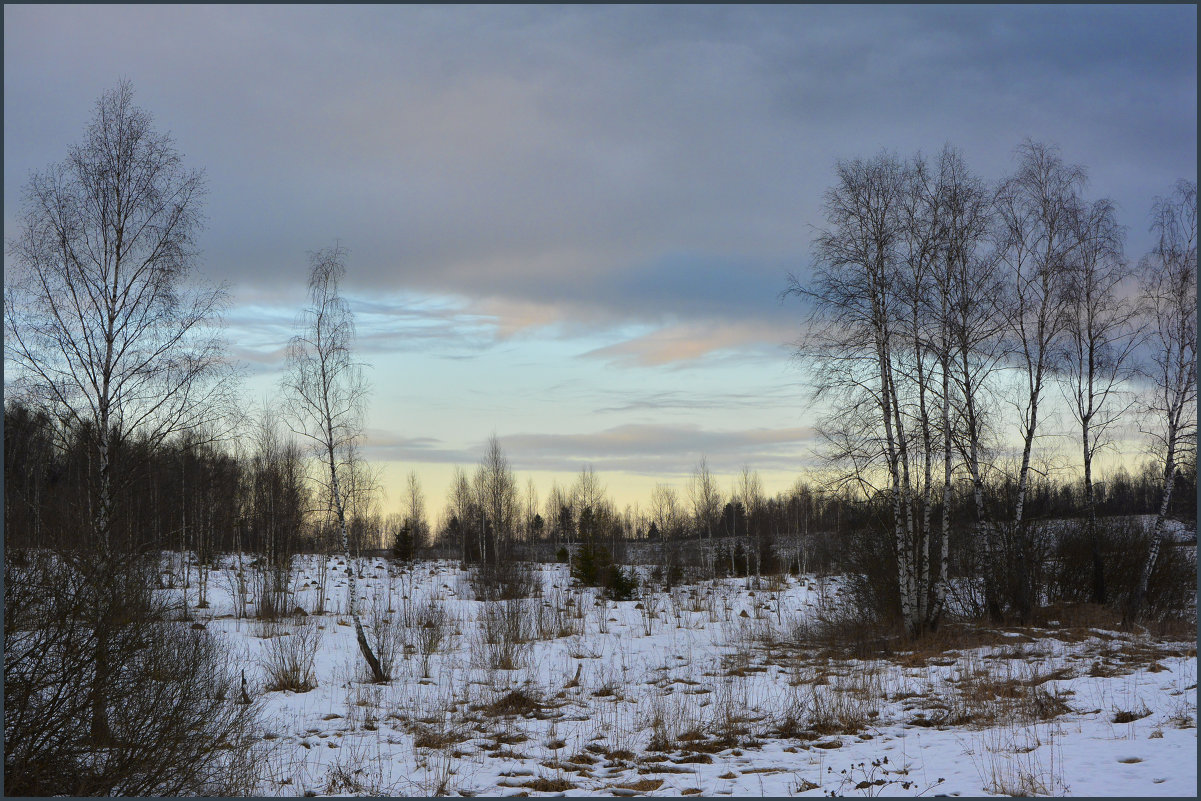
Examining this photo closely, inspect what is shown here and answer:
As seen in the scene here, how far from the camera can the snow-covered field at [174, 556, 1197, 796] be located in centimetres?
859

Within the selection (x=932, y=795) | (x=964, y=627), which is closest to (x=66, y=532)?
(x=932, y=795)

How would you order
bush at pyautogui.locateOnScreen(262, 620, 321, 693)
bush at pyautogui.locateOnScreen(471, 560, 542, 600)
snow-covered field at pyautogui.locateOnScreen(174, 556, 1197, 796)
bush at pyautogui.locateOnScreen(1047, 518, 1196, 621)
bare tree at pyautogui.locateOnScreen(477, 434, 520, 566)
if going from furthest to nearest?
bare tree at pyautogui.locateOnScreen(477, 434, 520, 566)
bush at pyautogui.locateOnScreen(471, 560, 542, 600)
bush at pyautogui.locateOnScreen(1047, 518, 1196, 621)
bush at pyautogui.locateOnScreen(262, 620, 321, 693)
snow-covered field at pyautogui.locateOnScreen(174, 556, 1197, 796)

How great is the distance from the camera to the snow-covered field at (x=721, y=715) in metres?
8.59

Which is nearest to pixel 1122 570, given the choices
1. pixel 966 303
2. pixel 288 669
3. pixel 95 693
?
pixel 966 303

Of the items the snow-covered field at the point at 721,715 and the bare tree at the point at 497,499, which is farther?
the bare tree at the point at 497,499

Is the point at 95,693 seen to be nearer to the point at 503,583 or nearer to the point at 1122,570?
the point at 503,583

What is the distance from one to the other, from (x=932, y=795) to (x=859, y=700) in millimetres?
4706

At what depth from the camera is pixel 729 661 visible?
669 inches

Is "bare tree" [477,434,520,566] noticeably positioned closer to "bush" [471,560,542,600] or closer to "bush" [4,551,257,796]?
"bush" [471,560,542,600]

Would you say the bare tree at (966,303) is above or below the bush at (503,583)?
above

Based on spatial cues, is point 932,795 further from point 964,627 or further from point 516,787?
point 964,627

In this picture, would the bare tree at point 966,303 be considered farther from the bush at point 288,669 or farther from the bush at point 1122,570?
the bush at point 288,669

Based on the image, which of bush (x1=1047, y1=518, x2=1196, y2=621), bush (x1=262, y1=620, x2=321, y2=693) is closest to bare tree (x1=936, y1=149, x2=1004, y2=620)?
bush (x1=1047, y1=518, x2=1196, y2=621)

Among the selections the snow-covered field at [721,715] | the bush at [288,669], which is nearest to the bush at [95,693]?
the snow-covered field at [721,715]
